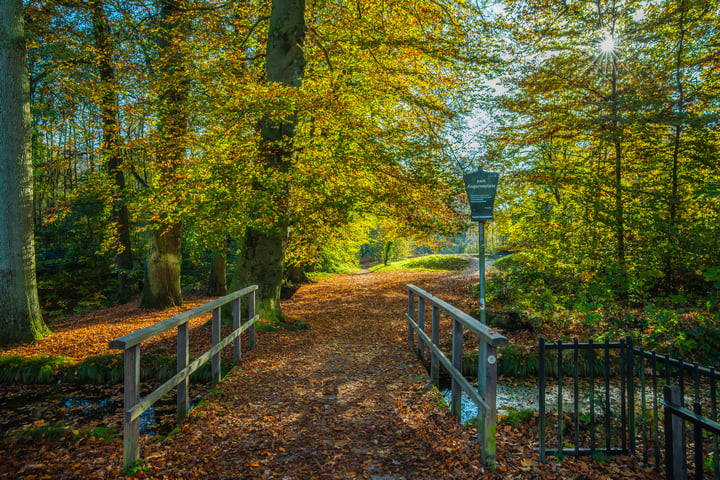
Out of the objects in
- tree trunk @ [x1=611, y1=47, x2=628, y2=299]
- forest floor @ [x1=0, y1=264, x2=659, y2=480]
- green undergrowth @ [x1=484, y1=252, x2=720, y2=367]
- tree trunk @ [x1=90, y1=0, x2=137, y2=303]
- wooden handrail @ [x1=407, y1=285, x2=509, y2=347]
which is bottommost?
forest floor @ [x1=0, y1=264, x2=659, y2=480]

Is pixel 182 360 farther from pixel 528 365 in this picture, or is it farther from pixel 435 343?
pixel 528 365

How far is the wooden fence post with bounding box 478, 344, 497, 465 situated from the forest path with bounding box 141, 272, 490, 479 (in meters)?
0.15

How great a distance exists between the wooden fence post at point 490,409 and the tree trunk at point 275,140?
572 cm

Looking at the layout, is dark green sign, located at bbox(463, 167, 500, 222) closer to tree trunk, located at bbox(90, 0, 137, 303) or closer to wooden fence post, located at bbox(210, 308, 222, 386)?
wooden fence post, located at bbox(210, 308, 222, 386)

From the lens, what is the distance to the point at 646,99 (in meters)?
8.30

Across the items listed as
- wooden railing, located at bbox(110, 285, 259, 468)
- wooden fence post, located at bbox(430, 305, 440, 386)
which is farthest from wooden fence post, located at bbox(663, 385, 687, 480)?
wooden railing, located at bbox(110, 285, 259, 468)

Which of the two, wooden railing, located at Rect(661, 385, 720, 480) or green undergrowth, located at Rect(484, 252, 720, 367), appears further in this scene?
green undergrowth, located at Rect(484, 252, 720, 367)

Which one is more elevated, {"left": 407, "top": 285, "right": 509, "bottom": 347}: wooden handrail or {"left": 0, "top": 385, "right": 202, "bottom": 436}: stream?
{"left": 407, "top": 285, "right": 509, "bottom": 347}: wooden handrail

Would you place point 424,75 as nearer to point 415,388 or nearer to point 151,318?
point 415,388

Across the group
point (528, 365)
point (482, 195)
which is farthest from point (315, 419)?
point (482, 195)

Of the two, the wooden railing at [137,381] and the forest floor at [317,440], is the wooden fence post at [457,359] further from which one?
the wooden railing at [137,381]

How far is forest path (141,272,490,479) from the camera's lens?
3223 millimetres

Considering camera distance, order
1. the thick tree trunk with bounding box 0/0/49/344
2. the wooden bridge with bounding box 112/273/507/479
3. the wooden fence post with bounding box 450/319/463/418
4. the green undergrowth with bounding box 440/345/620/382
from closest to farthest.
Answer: the wooden bridge with bounding box 112/273/507/479, the wooden fence post with bounding box 450/319/463/418, the green undergrowth with bounding box 440/345/620/382, the thick tree trunk with bounding box 0/0/49/344

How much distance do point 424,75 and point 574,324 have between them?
718 cm
